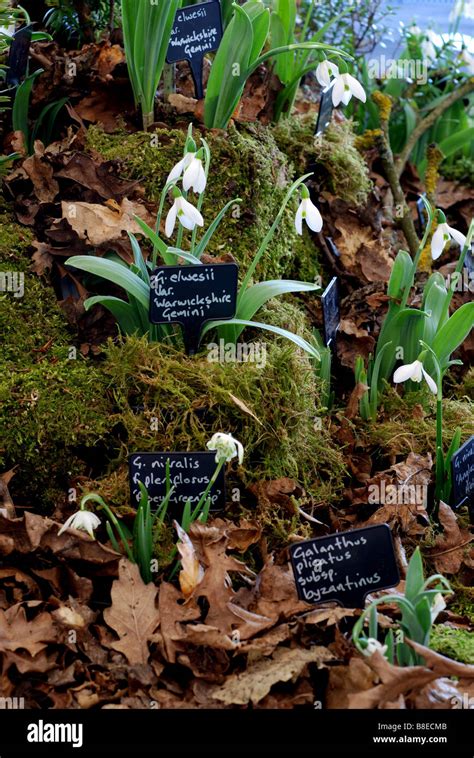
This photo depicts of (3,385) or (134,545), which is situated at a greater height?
(3,385)

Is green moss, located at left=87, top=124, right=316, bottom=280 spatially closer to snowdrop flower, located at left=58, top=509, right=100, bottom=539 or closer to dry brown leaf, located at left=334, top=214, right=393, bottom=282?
dry brown leaf, located at left=334, top=214, right=393, bottom=282

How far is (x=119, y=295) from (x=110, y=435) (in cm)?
47

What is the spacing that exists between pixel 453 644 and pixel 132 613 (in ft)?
2.30

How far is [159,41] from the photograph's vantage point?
2.39 metres

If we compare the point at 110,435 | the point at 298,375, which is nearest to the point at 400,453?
the point at 298,375

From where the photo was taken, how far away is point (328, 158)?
3.01m

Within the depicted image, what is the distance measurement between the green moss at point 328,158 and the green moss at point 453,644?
72.4 inches

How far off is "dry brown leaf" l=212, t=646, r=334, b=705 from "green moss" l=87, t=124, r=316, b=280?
128 cm

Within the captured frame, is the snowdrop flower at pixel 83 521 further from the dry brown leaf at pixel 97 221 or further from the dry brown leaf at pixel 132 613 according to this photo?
the dry brown leaf at pixel 97 221

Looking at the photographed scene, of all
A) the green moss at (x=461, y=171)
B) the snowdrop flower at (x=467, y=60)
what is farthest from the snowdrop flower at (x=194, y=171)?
the snowdrop flower at (x=467, y=60)

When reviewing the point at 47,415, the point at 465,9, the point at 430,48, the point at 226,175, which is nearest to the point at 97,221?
the point at 226,175

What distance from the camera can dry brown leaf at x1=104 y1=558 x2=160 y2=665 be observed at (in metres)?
1.58

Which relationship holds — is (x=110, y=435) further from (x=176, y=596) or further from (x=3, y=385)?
(x=176, y=596)

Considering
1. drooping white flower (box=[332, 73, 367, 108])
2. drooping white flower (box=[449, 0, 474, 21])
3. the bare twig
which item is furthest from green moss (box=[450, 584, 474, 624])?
drooping white flower (box=[449, 0, 474, 21])
